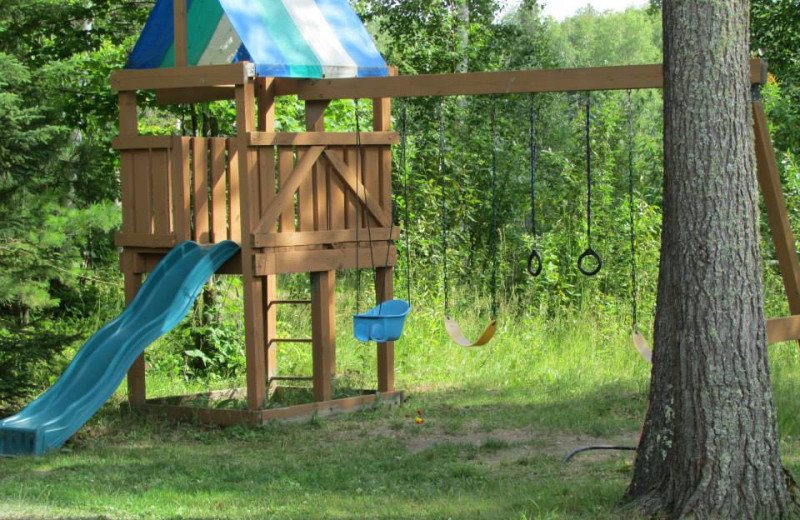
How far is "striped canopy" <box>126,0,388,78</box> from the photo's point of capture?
28.7 ft

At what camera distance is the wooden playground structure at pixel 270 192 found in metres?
8.31

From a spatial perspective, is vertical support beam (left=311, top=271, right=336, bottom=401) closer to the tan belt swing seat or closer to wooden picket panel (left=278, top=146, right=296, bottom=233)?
wooden picket panel (left=278, top=146, right=296, bottom=233)

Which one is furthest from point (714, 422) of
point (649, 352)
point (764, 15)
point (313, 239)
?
point (764, 15)

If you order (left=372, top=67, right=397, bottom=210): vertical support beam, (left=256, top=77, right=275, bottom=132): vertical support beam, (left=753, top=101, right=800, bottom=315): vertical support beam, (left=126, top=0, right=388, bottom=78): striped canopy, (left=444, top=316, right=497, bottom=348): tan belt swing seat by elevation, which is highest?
(left=126, top=0, right=388, bottom=78): striped canopy

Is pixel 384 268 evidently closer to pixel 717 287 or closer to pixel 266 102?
pixel 266 102

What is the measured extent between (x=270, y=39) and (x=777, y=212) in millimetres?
4192

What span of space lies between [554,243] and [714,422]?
8.10m

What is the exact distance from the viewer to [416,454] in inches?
292

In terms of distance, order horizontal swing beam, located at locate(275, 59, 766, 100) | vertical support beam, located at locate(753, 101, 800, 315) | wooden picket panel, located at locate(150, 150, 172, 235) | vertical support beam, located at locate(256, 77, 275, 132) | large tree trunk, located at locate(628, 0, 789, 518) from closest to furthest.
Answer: large tree trunk, located at locate(628, 0, 789, 518), vertical support beam, located at locate(753, 101, 800, 315), horizontal swing beam, located at locate(275, 59, 766, 100), wooden picket panel, located at locate(150, 150, 172, 235), vertical support beam, located at locate(256, 77, 275, 132)

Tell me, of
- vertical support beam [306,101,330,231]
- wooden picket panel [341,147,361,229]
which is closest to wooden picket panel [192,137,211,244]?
vertical support beam [306,101,330,231]

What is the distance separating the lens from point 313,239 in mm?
8781

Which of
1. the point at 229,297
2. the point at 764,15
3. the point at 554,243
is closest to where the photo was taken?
the point at 229,297

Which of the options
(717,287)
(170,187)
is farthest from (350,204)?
(717,287)

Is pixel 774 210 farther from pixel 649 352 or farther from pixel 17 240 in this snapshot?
pixel 17 240
